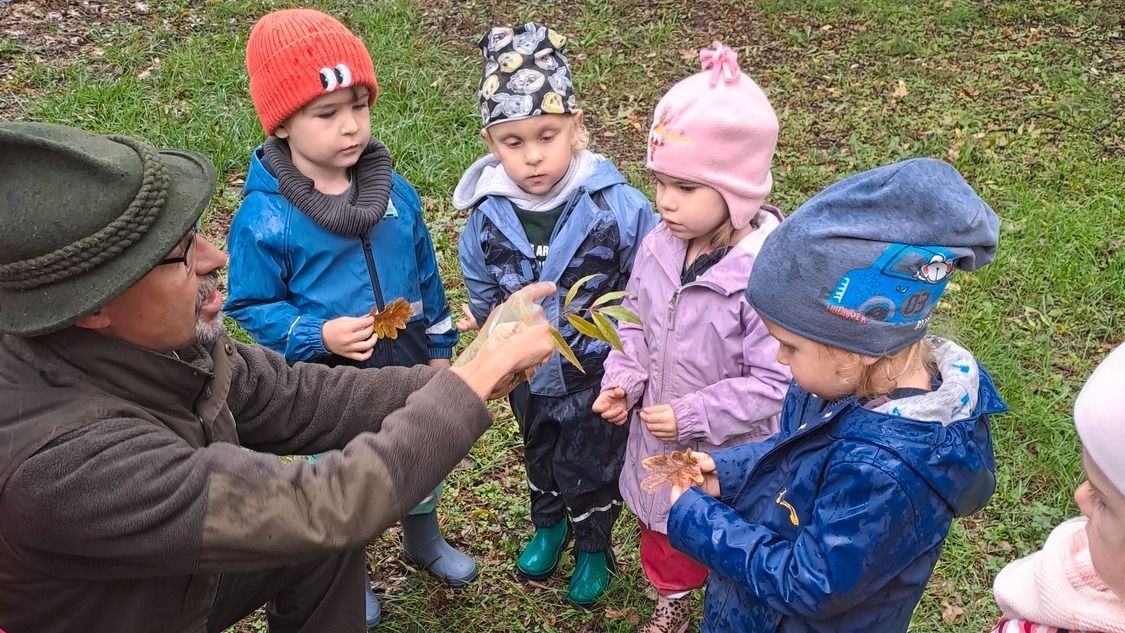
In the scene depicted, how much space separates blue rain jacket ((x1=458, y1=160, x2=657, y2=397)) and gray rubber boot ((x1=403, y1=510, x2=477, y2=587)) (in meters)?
0.83

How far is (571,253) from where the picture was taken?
3.06m

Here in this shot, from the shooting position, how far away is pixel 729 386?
270cm

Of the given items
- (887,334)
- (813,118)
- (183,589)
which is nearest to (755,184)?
(887,334)

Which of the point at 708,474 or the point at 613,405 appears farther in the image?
the point at 613,405

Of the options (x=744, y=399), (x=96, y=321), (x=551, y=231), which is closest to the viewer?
(x=96, y=321)

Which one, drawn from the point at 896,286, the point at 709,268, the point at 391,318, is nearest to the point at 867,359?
the point at 896,286

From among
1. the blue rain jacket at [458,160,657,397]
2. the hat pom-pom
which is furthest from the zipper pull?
the hat pom-pom

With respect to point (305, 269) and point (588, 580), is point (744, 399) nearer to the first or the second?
point (588, 580)

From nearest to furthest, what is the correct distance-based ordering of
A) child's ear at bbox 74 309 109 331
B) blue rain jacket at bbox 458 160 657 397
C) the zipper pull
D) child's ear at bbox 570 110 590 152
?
child's ear at bbox 74 309 109 331, the zipper pull, blue rain jacket at bbox 458 160 657 397, child's ear at bbox 570 110 590 152

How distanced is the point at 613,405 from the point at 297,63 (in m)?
1.48

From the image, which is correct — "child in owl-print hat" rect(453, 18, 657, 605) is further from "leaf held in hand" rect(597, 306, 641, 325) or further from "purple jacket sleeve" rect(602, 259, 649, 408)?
"leaf held in hand" rect(597, 306, 641, 325)

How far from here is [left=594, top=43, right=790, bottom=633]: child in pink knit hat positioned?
2.68 meters

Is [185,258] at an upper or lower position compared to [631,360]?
upper

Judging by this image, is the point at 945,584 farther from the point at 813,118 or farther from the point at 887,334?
the point at 813,118
